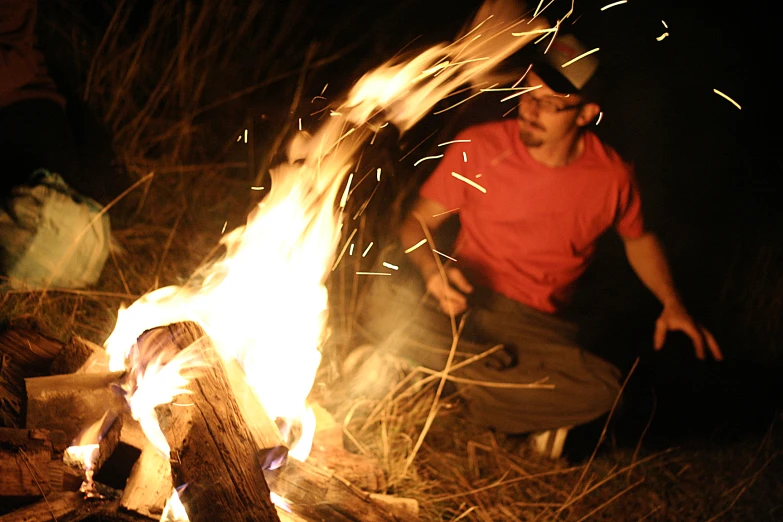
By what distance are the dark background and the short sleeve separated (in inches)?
29.7

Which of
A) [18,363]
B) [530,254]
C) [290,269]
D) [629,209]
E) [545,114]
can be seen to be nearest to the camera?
[18,363]

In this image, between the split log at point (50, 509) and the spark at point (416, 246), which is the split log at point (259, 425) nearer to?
the split log at point (50, 509)

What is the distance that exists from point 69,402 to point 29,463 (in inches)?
9.8

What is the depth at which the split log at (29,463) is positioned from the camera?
1976 millimetres

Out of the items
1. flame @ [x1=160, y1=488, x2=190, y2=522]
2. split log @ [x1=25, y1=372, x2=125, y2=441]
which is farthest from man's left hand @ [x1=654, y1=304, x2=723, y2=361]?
split log @ [x1=25, y1=372, x2=125, y2=441]

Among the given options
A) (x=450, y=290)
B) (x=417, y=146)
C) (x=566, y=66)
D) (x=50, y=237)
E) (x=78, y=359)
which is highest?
(x=566, y=66)

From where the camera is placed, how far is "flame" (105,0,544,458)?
2.50 meters

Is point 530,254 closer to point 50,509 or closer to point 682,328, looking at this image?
point 682,328

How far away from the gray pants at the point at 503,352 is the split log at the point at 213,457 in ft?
4.79

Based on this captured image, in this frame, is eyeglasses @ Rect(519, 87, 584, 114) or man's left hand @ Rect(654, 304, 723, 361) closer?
man's left hand @ Rect(654, 304, 723, 361)

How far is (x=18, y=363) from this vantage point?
2.40m

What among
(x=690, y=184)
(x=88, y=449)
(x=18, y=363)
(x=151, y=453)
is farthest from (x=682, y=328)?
(x=18, y=363)

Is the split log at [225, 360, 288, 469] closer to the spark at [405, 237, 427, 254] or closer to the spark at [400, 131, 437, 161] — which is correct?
the spark at [405, 237, 427, 254]

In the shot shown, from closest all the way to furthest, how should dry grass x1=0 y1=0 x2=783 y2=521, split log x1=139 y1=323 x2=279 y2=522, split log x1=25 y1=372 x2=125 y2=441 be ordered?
1. split log x1=139 y1=323 x2=279 y2=522
2. split log x1=25 y1=372 x2=125 y2=441
3. dry grass x1=0 y1=0 x2=783 y2=521
